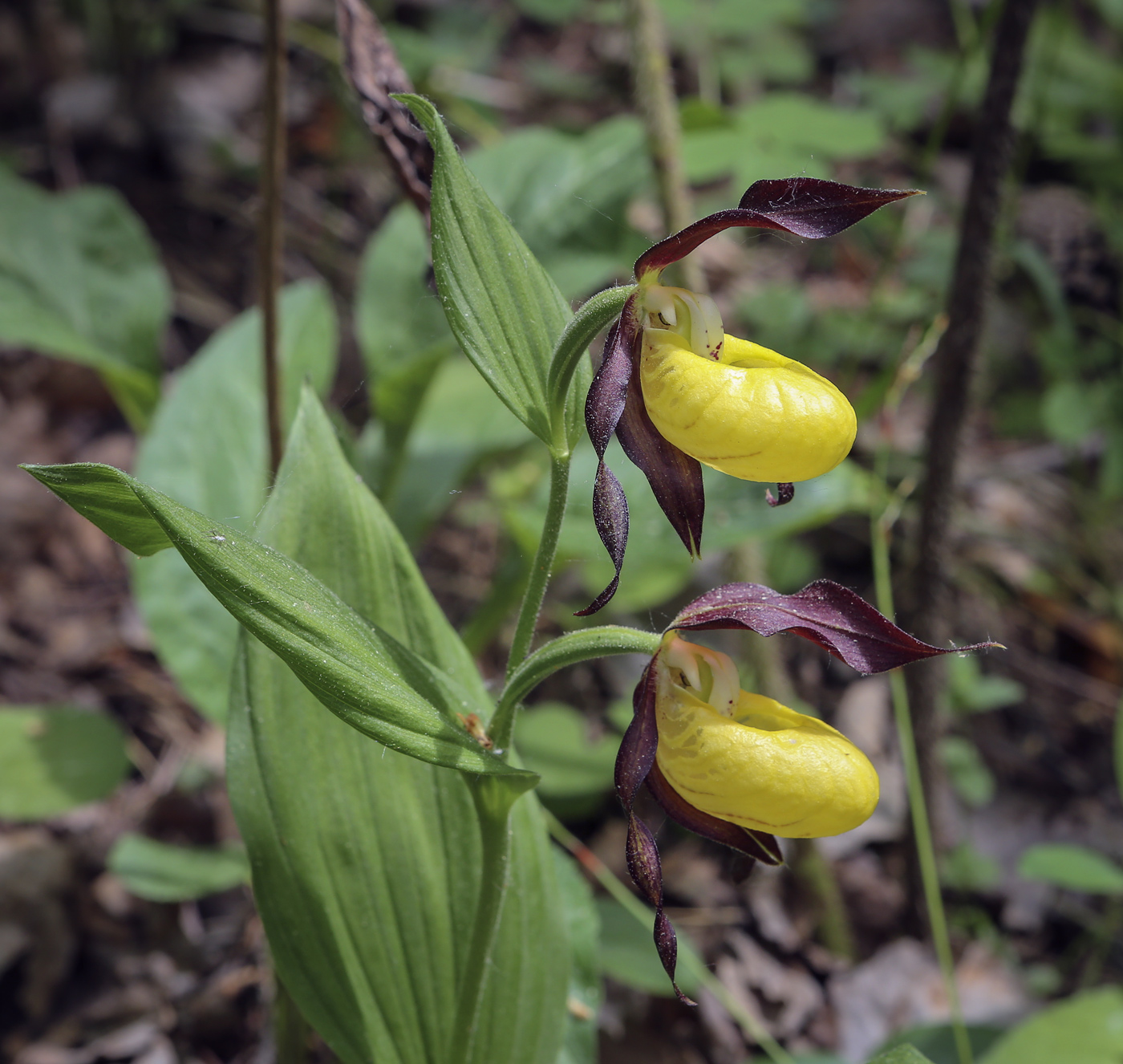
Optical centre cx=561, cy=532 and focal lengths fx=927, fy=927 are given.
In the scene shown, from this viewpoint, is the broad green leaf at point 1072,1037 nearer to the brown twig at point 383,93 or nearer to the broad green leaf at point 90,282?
the brown twig at point 383,93

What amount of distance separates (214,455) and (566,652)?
126 centimetres

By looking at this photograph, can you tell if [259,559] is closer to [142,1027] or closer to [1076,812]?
[142,1027]

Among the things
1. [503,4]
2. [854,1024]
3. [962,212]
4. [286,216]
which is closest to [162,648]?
[854,1024]

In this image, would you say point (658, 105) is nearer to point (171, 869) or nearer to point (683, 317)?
point (683, 317)

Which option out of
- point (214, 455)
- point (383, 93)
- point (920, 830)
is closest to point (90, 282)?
point (214, 455)

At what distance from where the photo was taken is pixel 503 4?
4.02m

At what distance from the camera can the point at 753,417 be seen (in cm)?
74

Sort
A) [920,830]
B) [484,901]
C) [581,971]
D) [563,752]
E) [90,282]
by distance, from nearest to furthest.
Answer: [484,901]
[581,971]
[920,830]
[563,752]
[90,282]

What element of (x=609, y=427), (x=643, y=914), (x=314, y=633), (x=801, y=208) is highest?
(x=801, y=208)

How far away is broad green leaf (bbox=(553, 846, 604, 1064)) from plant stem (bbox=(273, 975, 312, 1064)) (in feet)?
1.22

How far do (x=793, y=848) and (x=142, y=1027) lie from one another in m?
1.31

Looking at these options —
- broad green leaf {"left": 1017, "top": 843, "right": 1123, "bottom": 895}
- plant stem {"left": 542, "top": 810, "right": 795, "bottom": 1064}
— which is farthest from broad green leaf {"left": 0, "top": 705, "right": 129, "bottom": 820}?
broad green leaf {"left": 1017, "top": 843, "right": 1123, "bottom": 895}

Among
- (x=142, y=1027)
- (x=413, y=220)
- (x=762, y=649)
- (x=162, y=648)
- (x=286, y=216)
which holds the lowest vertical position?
(x=142, y=1027)

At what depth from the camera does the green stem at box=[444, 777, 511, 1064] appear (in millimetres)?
937
